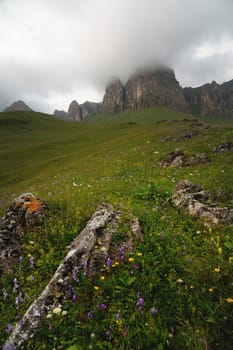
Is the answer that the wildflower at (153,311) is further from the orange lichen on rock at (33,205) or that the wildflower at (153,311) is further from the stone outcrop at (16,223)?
the orange lichen on rock at (33,205)

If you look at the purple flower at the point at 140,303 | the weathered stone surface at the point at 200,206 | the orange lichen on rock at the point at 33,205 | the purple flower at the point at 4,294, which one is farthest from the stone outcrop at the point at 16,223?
the weathered stone surface at the point at 200,206

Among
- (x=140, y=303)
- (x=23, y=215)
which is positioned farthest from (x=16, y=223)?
(x=140, y=303)

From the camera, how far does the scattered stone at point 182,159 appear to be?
47.3ft

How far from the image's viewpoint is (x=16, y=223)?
595 centimetres

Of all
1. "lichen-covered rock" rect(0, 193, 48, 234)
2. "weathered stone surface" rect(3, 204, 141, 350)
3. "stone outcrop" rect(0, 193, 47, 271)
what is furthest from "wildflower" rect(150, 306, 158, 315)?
"lichen-covered rock" rect(0, 193, 48, 234)

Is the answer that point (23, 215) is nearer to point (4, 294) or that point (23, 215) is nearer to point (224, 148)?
point (4, 294)

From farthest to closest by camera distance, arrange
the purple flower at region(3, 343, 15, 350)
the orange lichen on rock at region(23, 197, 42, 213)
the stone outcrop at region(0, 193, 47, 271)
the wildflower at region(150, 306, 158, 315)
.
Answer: the orange lichen on rock at region(23, 197, 42, 213) < the stone outcrop at region(0, 193, 47, 271) < the wildflower at region(150, 306, 158, 315) < the purple flower at region(3, 343, 15, 350)

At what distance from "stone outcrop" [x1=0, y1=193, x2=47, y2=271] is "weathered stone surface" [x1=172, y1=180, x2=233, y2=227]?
439cm

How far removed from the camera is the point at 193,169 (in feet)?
42.1

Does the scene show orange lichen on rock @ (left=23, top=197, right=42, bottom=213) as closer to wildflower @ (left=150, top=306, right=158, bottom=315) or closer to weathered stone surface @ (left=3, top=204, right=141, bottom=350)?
weathered stone surface @ (left=3, top=204, right=141, bottom=350)

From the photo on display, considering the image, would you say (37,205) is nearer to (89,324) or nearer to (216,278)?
(89,324)

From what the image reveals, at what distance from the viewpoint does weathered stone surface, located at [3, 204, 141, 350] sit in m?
3.09

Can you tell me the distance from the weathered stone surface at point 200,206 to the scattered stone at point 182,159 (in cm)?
721

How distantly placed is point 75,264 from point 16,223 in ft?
9.46
